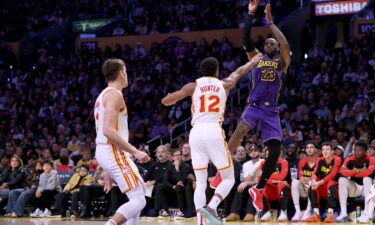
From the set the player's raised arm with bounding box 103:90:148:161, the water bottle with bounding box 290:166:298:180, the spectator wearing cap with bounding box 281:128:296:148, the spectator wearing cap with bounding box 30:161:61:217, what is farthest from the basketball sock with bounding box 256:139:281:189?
the spectator wearing cap with bounding box 30:161:61:217

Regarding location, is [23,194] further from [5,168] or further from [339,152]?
[339,152]

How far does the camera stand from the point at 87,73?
26000 mm

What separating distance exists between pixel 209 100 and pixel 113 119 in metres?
2.00

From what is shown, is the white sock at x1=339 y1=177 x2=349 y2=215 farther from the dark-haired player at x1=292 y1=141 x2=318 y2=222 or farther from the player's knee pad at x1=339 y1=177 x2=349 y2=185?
the dark-haired player at x1=292 y1=141 x2=318 y2=222

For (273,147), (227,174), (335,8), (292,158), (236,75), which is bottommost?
(292,158)

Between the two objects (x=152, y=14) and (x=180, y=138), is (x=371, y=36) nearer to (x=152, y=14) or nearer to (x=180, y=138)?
(x=180, y=138)

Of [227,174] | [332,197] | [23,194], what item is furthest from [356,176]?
[23,194]

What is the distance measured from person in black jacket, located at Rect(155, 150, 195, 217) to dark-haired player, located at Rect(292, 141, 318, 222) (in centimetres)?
210

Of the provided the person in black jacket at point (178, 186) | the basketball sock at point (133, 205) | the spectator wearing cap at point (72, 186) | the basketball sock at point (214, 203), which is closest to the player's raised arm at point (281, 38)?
the basketball sock at point (214, 203)

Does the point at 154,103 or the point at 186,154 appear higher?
the point at 154,103

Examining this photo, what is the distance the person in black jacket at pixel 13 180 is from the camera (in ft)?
59.0

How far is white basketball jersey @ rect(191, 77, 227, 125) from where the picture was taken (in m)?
9.79

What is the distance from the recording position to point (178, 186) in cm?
1552

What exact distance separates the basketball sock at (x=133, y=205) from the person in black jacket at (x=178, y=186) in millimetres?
7231
